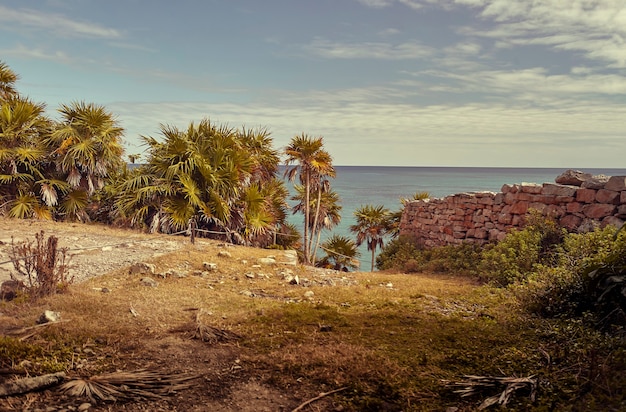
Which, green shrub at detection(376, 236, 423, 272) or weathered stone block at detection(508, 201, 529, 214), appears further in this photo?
green shrub at detection(376, 236, 423, 272)

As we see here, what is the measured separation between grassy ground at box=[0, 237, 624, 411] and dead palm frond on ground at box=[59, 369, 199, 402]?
7cm

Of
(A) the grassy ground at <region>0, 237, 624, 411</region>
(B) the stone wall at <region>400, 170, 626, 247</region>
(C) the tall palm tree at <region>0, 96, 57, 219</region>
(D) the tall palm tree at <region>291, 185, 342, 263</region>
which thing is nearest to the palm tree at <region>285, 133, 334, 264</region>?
(D) the tall palm tree at <region>291, 185, 342, 263</region>

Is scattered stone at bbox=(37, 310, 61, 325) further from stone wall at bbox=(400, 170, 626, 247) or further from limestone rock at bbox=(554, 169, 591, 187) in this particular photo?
limestone rock at bbox=(554, 169, 591, 187)

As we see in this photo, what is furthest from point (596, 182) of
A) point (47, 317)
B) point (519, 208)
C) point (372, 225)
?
point (372, 225)

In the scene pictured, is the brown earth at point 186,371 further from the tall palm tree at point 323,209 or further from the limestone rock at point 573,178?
the tall palm tree at point 323,209

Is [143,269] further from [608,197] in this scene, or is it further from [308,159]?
[308,159]

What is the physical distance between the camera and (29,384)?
2963 mm

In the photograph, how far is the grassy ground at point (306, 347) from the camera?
2.89m

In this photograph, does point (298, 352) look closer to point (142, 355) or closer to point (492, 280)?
point (142, 355)

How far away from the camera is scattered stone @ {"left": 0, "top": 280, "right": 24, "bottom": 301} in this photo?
535cm

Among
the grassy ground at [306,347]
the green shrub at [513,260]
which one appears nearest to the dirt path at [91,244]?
the grassy ground at [306,347]

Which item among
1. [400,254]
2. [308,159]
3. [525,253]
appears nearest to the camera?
[525,253]

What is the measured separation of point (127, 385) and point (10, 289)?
3421 mm

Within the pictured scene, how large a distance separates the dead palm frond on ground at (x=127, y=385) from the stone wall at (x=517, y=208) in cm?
729
